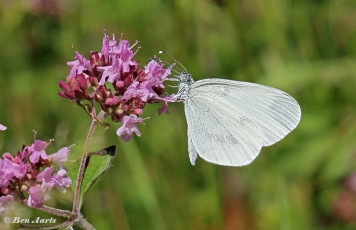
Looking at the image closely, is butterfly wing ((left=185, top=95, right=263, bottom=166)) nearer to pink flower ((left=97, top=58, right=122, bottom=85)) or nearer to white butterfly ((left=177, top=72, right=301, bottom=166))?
white butterfly ((left=177, top=72, right=301, bottom=166))

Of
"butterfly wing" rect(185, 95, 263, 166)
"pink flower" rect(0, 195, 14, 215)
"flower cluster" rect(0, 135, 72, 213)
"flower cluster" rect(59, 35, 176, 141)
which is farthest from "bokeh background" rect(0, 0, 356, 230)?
"pink flower" rect(0, 195, 14, 215)

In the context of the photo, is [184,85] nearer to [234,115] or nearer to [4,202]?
[234,115]

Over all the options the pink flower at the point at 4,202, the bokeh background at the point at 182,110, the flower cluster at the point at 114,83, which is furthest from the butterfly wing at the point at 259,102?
the pink flower at the point at 4,202

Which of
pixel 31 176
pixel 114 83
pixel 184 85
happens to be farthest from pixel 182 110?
pixel 31 176

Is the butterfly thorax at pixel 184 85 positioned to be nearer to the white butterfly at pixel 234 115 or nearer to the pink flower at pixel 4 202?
the white butterfly at pixel 234 115

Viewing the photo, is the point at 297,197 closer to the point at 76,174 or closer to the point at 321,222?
the point at 321,222

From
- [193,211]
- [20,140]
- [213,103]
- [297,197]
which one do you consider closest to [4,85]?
[20,140]
